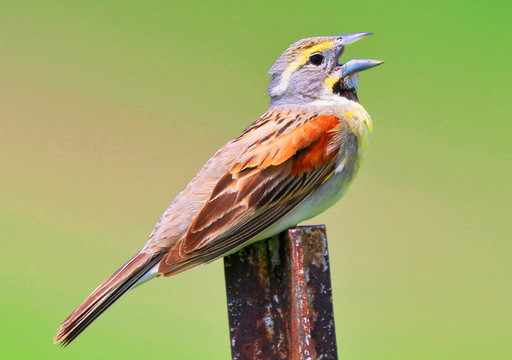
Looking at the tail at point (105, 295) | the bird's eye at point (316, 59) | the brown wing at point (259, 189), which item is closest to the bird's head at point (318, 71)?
the bird's eye at point (316, 59)

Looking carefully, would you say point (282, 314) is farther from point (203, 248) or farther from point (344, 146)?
point (344, 146)

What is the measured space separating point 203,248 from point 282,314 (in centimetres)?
71

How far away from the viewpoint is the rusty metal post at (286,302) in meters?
2.71

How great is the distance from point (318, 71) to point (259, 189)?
1169mm

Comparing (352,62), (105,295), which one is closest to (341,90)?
(352,62)

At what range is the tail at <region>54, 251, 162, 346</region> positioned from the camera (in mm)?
3311

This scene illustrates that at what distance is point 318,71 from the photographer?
4.59m

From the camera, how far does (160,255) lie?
3.75 m

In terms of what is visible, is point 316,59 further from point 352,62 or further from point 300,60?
point 352,62

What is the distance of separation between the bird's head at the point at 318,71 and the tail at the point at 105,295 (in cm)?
145

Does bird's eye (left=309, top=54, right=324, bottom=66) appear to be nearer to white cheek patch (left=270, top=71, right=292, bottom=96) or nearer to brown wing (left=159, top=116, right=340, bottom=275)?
white cheek patch (left=270, top=71, right=292, bottom=96)

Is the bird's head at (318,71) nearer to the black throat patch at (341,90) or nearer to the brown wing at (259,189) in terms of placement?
the black throat patch at (341,90)

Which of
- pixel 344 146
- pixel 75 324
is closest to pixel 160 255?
pixel 75 324

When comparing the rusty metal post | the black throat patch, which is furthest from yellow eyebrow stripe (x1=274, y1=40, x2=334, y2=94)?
the rusty metal post
